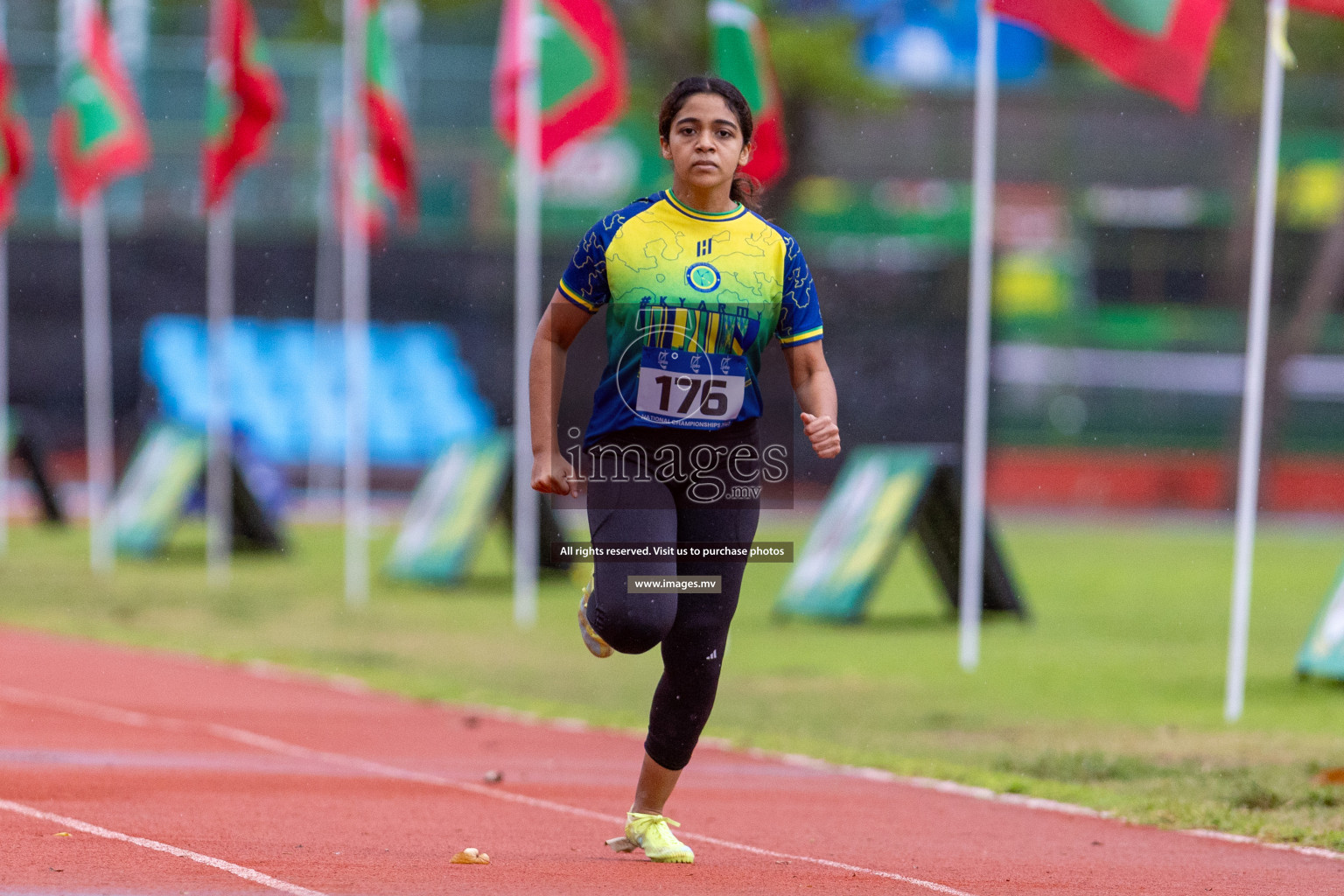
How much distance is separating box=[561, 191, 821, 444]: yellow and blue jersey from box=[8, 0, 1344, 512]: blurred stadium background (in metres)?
22.9

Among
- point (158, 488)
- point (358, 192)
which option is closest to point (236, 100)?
point (358, 192)

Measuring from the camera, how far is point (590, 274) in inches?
226

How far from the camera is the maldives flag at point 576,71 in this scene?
15609 mm

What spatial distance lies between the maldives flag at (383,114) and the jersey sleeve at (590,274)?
11761 mm

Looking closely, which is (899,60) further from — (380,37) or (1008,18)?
(1008,18)

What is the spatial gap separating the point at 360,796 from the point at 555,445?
239cm

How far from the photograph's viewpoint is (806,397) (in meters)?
5.77

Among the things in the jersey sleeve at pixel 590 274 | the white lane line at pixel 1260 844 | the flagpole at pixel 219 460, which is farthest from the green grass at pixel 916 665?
the jersey sleeve at pixel 590 274

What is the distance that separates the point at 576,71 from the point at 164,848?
10684 millimetres

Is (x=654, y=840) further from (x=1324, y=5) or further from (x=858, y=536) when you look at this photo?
(x=858, y=536)

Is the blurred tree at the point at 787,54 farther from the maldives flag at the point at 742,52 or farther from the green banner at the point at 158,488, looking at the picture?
the maldives flag at the point at 742,52

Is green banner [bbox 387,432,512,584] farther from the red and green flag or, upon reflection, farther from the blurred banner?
the blurred banner

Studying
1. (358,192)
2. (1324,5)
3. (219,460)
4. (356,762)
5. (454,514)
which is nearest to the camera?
(356,762)

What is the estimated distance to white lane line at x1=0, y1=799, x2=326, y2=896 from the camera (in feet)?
17.6
